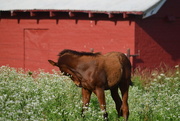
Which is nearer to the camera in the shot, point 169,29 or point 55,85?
point 55,85

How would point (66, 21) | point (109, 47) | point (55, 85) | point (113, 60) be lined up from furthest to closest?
point (66, 21) → point (109, 47) → point (55, 85) → point (113, 60)

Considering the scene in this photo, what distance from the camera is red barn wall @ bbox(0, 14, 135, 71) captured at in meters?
17.4

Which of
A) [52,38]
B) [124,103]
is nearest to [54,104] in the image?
[124,103]

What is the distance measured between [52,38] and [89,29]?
→ 1.79 meters

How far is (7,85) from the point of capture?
377 inches

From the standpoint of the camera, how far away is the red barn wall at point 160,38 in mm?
17203

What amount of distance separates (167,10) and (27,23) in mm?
5780

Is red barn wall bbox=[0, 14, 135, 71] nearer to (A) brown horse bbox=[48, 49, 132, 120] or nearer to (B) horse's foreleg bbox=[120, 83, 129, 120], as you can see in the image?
(B) horse's foreleg bbox=[120, 83, 129, 120]

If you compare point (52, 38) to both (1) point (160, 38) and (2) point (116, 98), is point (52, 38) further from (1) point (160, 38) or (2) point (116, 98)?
(2) point (116, 98)

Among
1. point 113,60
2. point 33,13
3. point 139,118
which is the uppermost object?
point 33,13

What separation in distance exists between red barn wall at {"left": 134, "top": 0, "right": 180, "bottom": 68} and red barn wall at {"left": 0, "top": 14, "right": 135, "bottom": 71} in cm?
49

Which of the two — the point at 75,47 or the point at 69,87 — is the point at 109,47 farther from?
the point at 69,87

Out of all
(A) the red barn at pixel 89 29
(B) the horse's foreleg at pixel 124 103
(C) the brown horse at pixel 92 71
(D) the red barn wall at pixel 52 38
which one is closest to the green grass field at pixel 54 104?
(B) the horse's foreleg at pixel 124 103

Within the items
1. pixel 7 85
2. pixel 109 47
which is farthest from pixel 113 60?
pixel 109 47
